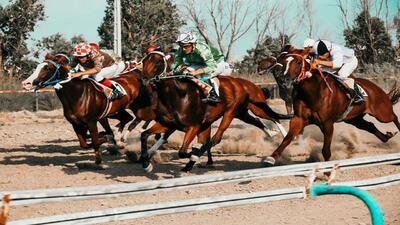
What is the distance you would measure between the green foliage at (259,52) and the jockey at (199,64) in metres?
38.9

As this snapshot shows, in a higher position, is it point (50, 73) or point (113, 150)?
point (50, 73)

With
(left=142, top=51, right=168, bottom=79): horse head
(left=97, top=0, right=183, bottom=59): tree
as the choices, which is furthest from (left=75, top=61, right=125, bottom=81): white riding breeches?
(left=97, top=0, right=183, bottom=59): tree

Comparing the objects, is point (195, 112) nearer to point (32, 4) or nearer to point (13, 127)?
point (13, 127)

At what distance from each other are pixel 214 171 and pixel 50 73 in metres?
3.10

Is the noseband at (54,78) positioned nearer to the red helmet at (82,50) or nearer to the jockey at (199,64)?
the red helmet at (82,50)

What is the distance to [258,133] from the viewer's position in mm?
15156

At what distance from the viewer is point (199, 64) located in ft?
36.9

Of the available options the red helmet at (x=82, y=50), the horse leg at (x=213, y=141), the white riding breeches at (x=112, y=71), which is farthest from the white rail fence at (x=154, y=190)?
the white riding breeches at (x=112, y=71)

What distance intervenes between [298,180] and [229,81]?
8.34 ft

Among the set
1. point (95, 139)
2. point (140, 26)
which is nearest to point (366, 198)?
point (95, 139)

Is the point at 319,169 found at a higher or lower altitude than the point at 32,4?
lower

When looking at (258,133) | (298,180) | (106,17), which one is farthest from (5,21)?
(298,180)

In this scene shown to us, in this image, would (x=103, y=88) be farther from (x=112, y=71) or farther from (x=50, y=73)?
(x=112, y=71)

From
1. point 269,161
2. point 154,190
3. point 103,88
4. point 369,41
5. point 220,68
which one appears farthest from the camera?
point 369,41
